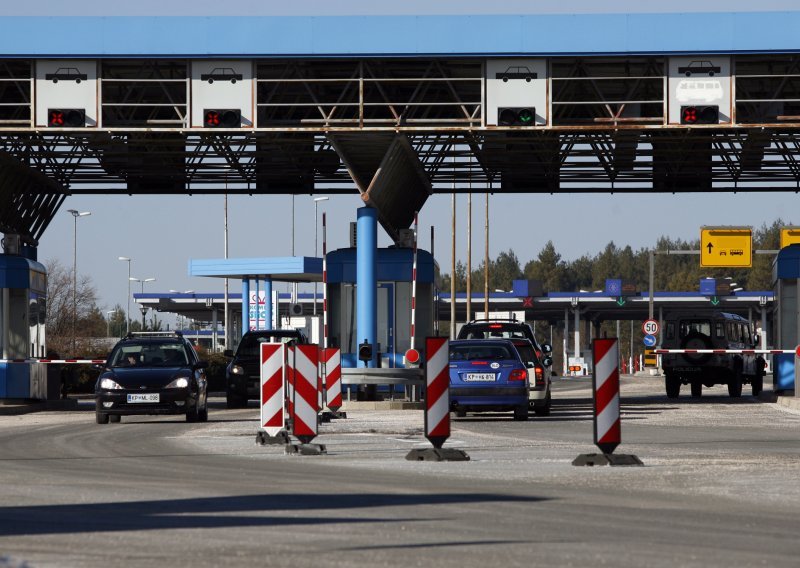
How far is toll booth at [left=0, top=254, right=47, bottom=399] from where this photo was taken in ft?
114

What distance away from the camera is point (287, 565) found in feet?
26.9

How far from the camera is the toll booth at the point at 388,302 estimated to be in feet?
119

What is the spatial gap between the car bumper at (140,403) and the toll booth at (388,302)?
35.7 feet

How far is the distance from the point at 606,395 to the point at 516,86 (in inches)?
719

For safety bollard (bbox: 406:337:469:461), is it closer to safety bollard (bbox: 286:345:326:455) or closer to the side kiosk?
safety bollard (bbox: 286:345:326:455)

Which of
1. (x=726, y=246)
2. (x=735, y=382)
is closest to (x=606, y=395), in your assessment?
(x=735, y=382)

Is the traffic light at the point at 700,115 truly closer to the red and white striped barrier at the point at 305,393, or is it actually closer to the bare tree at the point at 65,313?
the red and white striped barrier at the point at 305,393

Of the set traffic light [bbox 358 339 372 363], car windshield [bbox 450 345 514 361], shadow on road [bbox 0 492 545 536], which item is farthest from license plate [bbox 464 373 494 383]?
shadow on road [bbox 0 492 545 536]

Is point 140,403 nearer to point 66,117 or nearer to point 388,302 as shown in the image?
point 66,117

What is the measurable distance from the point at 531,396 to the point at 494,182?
14.8 m

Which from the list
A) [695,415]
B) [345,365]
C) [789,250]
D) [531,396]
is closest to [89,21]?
[345,365]

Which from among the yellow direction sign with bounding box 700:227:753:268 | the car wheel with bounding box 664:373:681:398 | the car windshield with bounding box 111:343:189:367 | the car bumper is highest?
the yellow direction sign with bounding box 700:227:753:268

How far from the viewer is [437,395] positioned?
16.1 meters

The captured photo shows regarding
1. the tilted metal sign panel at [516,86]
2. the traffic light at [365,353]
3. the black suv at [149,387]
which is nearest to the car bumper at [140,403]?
the black suv at [149,387]
